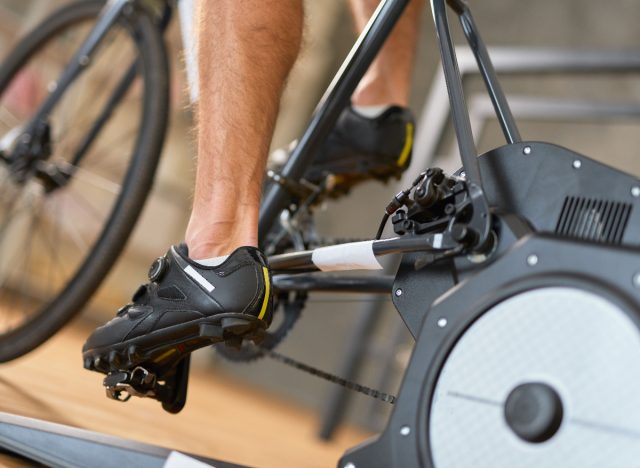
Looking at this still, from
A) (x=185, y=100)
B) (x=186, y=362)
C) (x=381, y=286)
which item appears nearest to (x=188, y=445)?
(x=186, y=362)

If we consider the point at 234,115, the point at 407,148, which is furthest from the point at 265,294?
the point at 407,148

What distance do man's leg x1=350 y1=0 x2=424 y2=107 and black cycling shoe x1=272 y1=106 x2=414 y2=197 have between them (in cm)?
6

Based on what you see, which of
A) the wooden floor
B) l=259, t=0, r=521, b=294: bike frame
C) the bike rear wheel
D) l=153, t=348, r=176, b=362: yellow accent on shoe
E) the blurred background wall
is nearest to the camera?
l=259, t=0, r=521, b=294: bike frame

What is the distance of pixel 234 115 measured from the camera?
83 cm

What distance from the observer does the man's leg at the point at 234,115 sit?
32.7 inches

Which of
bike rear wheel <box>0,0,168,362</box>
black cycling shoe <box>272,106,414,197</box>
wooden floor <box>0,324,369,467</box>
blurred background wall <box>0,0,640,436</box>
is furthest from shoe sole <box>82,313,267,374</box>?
blurred background wall <box>0,0,640,436</box>

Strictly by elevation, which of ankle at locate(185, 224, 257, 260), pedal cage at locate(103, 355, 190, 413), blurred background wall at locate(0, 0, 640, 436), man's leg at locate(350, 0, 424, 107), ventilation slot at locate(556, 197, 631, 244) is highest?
blurred background wall at locate(0, 0, 640, 436)

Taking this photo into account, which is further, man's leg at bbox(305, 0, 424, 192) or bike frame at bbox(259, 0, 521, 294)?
man's leg at bbox(305, 0, 424, 192)

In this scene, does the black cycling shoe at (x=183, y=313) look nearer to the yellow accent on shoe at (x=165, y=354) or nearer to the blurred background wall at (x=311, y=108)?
the yellow accent on shoe at (x=165, y=354)

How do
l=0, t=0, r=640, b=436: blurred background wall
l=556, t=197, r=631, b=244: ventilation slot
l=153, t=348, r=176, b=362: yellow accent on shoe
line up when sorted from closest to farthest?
1. l=556, t=197, r=631, b=244: ventilation slot
2. l=153, t=348, r=176, b=362: yellow accent on shoe
3. l=0, t=0, r=640, b=436: blurred background wall

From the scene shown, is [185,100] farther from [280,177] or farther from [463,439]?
[463,439]

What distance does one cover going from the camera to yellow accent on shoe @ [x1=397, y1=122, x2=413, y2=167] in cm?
111

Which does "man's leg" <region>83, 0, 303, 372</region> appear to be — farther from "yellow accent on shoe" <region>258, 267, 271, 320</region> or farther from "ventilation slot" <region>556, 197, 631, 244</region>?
"ventilation slot" <region>556, 197, 631, 244</region>

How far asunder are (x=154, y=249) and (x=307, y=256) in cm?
286
